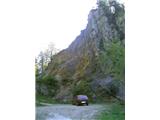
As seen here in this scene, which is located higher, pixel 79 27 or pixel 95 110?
pixel 79 27

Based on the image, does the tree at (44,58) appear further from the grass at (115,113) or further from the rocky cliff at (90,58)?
the grass at (115,113)

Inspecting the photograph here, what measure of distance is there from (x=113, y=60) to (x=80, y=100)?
28 centimetres

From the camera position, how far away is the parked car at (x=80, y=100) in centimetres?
213

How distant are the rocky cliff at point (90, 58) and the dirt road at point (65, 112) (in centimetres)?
7

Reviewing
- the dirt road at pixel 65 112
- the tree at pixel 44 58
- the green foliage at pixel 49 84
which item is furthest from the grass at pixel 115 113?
the tree at pixel 44 58

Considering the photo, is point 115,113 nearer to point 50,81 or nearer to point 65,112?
point 65,112

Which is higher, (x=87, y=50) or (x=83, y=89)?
(x=87, y=50)

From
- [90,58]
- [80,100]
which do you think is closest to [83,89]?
[80,100]

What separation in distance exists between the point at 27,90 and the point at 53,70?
0.18m

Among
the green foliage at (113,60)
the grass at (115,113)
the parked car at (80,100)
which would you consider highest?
the green foliage at (113,60)

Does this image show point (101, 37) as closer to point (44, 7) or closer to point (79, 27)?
point (79, 27)

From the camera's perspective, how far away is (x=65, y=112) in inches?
84.0

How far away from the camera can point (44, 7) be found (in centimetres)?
214
